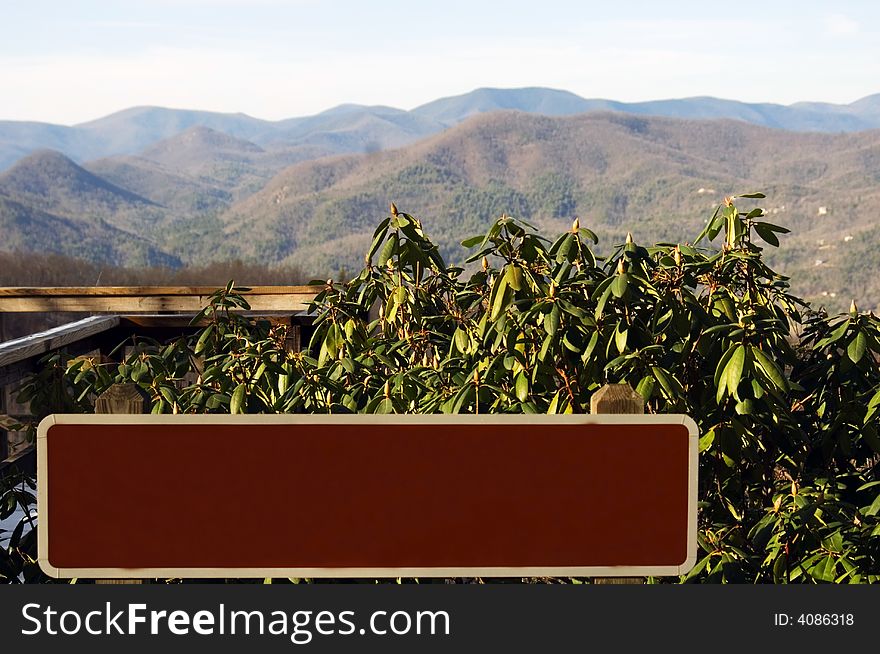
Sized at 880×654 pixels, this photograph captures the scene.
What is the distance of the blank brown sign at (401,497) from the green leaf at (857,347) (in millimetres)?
1105

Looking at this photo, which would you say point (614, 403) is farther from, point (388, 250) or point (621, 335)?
point (388, 250)

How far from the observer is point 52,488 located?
80.0 inches

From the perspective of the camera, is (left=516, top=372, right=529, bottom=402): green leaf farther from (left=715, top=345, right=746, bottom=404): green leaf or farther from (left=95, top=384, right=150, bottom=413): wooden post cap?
(left=95, top=384, right=150, bottom=413): wooden post cap

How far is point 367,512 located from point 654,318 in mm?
1250

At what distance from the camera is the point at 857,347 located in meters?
2.94

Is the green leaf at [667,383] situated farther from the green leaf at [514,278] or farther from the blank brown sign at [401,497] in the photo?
the blank brown sign at [401,497]

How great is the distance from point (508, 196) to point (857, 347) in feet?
229

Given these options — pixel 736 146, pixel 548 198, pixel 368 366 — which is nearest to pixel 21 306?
pixel 368 366

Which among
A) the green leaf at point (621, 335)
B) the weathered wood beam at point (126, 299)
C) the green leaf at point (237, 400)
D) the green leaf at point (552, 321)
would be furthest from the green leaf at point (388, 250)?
the weathered wood beam at point (126, 299)

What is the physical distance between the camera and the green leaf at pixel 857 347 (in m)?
2.91

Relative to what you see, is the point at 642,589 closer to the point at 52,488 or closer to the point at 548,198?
the point at 52,488

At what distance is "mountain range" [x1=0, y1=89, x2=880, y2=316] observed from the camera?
55.5m

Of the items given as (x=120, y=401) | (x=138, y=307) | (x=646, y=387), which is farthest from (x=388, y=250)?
(x=138, y=307)

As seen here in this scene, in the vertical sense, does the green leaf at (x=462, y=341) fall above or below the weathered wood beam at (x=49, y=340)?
above
